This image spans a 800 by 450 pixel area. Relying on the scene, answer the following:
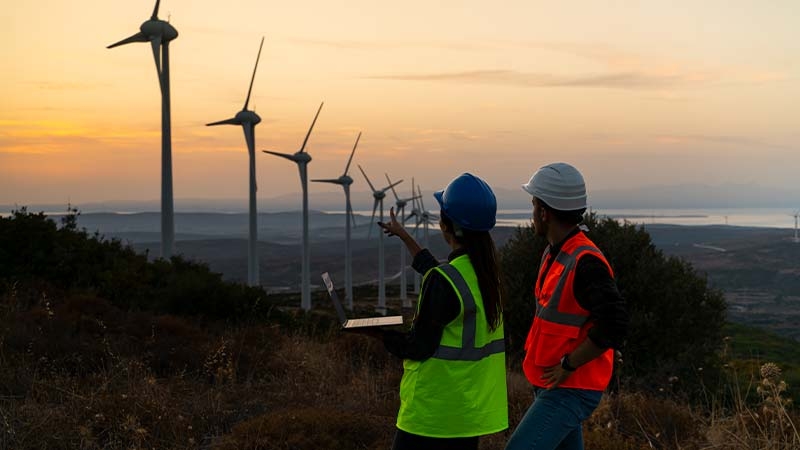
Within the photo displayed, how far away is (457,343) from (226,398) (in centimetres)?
538

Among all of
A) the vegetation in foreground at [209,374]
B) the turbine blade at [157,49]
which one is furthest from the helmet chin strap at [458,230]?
the turbine blade at [157,49]

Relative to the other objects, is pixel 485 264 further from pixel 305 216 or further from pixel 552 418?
pixel 305 216

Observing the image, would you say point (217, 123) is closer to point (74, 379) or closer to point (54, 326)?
point (54, 326)

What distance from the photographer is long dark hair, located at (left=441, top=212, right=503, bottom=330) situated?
11.8ft

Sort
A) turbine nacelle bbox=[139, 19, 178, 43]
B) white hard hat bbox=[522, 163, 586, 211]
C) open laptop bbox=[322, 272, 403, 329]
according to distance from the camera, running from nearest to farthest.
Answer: open laptop bbox=[322, 272, 403, 329] → white hard hat bbox=[522, 163, 586, 211] → turbine nacelle bbox=[139, 19, 178, 43]

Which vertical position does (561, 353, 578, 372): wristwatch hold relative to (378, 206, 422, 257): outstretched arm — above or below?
below

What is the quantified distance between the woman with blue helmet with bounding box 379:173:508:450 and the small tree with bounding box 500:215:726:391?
10.2 meters

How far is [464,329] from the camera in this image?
3510mm

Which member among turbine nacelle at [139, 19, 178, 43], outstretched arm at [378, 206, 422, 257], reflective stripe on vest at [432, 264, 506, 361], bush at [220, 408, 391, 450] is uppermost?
turbine nacelle at [139, 19, 178, 43]

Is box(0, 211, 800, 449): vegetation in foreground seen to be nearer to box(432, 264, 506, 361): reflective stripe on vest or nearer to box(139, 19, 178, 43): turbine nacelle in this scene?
box(432, 264, 506, 361): reflective stripe on vest

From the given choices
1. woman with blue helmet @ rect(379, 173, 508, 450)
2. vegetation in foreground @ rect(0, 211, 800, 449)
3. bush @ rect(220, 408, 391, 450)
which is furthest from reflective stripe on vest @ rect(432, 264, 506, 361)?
bush @ rect(220, 408, 391, 450)

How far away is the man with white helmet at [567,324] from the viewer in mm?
3668

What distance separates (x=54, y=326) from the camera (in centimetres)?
1039

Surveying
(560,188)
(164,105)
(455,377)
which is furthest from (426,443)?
(164,105)
